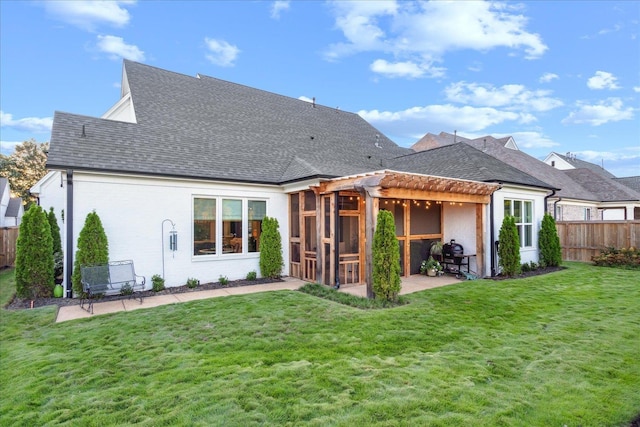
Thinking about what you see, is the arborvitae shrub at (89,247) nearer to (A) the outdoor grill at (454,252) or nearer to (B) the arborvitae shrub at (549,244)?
(A) the outdoor grill at (454,252)

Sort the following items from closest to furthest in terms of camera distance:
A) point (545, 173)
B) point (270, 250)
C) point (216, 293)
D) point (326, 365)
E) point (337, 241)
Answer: point (326, 365)
point (216, 293)
point (337, 241)
point (270, 250)
point (545, 173)

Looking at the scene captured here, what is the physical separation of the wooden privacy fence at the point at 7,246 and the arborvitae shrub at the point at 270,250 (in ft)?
36.7

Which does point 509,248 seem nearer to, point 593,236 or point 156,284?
point 593,236

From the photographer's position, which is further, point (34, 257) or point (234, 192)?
point (234, 192)

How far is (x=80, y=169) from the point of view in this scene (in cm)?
729

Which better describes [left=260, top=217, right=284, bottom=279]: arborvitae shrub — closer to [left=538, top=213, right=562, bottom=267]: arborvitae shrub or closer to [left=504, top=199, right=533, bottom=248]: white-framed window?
[left=504, top=199, right=533, bottom=248]: white-framed window

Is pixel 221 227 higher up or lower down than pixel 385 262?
higher up

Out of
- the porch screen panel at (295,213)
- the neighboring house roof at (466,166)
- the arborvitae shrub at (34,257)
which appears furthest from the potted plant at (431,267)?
the arborvitae shrub at (34,257)

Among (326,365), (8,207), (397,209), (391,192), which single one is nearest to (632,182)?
(397,209)

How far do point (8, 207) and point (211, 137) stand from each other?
31202 millimetres

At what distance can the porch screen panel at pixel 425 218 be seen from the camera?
10664mm

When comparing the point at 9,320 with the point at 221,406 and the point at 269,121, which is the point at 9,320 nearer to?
the point at 221,406

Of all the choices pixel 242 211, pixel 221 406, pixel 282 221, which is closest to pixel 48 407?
pixel 221 406

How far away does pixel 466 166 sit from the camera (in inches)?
444
